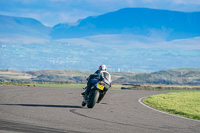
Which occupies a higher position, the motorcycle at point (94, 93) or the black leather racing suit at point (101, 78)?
the black leather racing suit at point (101, 78)

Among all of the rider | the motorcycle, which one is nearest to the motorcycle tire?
the motorcycle

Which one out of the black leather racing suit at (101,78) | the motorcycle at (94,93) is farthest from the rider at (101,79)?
the motorcycle at (94,93)

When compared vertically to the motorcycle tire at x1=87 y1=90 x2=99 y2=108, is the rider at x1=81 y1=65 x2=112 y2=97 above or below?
above

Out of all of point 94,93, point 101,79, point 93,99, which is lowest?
point 93,99

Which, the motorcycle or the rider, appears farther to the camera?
the rider

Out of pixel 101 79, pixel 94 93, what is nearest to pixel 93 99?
pixel 94 93

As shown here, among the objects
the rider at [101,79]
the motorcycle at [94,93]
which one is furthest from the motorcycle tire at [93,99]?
the rider at [101,79]

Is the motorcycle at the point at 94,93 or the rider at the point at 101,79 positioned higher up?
the rider at the point at 101,79

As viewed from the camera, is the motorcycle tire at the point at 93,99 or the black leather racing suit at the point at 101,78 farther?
the black leather racing suit at the point at 101,78

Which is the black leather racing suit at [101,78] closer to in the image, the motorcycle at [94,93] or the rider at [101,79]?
the rider at [101,79]

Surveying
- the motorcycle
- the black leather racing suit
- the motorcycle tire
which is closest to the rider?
the black leather racing suit

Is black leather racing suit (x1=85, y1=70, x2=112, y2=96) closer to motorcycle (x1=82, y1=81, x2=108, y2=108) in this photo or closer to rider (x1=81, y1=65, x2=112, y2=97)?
rider (x1=81, y1=65, x2=112, y2=97)

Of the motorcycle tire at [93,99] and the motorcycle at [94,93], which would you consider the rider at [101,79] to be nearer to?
the motorcycle at [94,93]

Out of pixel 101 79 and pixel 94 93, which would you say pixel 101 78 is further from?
pixel 94 93
